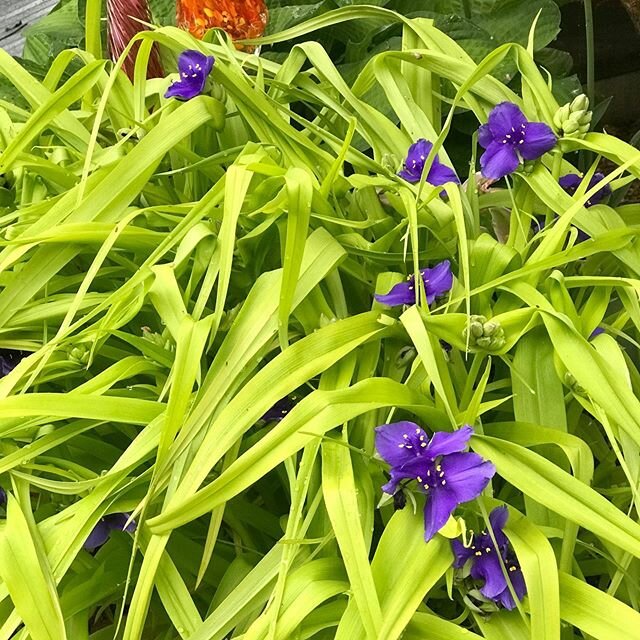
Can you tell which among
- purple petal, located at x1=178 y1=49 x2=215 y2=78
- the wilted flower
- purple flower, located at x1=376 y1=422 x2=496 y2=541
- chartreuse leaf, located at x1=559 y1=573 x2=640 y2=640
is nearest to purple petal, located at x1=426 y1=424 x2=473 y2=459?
purple flower, located at x1=376 y1=422 x2=496 y2=541

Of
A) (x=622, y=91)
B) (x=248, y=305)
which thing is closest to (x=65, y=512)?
(x=248, y=305)

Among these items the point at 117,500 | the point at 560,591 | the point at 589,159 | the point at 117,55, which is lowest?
the point at 589,159

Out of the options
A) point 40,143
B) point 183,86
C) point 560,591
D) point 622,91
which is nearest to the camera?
point 560,591

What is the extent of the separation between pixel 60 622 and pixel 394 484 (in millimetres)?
244

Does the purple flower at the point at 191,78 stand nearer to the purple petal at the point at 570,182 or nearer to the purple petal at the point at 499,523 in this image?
the purple petal at the point at 570,182

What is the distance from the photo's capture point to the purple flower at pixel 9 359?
67cm

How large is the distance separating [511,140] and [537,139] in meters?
0.02

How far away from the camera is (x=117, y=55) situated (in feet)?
2.99

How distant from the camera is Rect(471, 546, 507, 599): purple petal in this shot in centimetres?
46

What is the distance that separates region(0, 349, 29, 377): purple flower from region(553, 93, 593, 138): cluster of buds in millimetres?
552

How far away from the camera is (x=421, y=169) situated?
2.22 feet

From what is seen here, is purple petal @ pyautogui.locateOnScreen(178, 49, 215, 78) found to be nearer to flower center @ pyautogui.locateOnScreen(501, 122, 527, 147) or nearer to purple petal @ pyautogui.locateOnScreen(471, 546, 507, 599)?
flower center @ pyautogui.locateOnScreen(501, 122, 527, 147)

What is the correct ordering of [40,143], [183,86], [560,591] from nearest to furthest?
[560,591] < [183,86] < [40,143]

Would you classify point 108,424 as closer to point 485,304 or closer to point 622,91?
point 485,304
